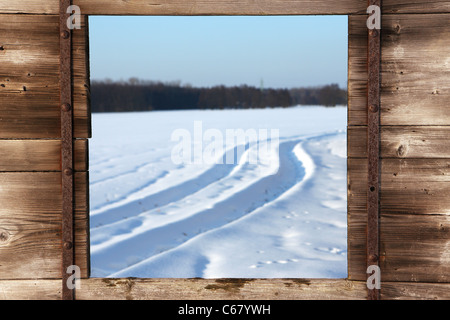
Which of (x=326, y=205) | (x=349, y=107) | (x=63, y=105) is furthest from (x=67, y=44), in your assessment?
(x=326, y=205)

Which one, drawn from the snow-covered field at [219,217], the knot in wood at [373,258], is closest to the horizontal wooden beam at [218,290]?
the knot in wood at [373,258]

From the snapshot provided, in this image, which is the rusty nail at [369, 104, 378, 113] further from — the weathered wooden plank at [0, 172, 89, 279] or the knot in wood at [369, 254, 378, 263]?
the weathered wooden plank at [0, 172, 89, 279]

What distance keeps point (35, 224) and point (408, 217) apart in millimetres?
2021

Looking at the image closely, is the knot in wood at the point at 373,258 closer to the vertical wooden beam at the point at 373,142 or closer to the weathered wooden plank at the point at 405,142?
the vertical wooden beam at the point at 373,142

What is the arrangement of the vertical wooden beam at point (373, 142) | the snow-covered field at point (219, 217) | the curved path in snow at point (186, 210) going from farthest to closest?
the curved path in snow at point (186, 210)
the snow-covered field at point (219, 217)
the vertical wooden beam at point (373, 142)

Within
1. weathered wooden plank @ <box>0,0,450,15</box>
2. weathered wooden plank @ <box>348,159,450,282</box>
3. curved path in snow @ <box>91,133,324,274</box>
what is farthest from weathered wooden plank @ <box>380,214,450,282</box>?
curved path in snow @ <box>91,133,324,274</box>

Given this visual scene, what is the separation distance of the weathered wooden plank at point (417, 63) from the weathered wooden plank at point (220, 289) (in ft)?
3.37

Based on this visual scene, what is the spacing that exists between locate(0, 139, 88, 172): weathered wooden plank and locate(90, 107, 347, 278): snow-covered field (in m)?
1.59

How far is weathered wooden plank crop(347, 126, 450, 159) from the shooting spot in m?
2.61

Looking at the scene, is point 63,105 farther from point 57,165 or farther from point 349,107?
point 349,107

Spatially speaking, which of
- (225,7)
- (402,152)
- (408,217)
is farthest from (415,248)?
(225,7)

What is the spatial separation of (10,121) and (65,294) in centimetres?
98

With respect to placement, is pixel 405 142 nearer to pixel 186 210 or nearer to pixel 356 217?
pixel 356 217

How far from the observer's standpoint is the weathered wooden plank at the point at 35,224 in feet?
8.65
